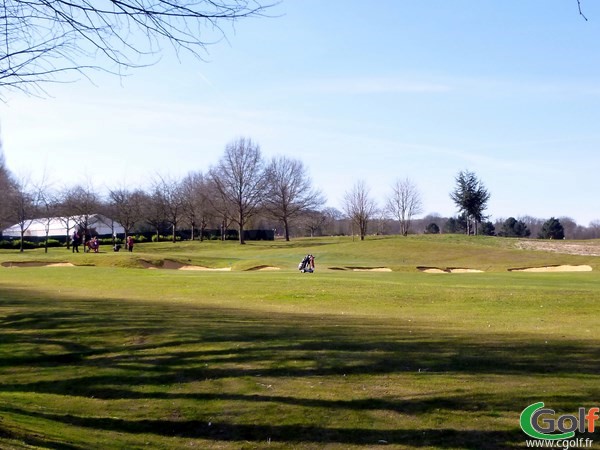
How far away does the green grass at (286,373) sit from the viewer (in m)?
7.17

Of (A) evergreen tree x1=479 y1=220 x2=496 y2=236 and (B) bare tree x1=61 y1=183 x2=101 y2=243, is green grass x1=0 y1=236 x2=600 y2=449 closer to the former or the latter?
(B) bare tree x1=61 y1=183 x2=101 y2=243

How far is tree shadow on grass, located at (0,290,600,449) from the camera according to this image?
736cm

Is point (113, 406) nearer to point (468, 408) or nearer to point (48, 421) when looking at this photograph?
point (48, 421)

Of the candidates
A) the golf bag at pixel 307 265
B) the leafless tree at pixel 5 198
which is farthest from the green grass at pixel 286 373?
the leafless tree at pixel 5 198

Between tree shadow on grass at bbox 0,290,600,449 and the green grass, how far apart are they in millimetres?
30

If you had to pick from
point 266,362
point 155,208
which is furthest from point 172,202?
point 266,362

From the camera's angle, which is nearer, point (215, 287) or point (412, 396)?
point (412, 396)

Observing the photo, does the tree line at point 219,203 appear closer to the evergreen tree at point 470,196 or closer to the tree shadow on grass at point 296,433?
the evergreen tree at point 470,196

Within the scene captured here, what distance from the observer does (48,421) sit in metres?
7.81

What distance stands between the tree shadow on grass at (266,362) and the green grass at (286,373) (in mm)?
30

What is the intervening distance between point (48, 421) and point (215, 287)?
18113 millimetres

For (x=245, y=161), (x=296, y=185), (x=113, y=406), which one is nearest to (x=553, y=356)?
(x=113, y=406)

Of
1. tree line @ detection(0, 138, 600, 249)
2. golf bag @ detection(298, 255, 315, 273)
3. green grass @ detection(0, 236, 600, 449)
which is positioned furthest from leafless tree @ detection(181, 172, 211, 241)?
green grass @ detection(0, 236, 600, 449)

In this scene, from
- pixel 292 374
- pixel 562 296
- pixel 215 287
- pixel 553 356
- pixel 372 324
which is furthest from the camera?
pixel 215 287
